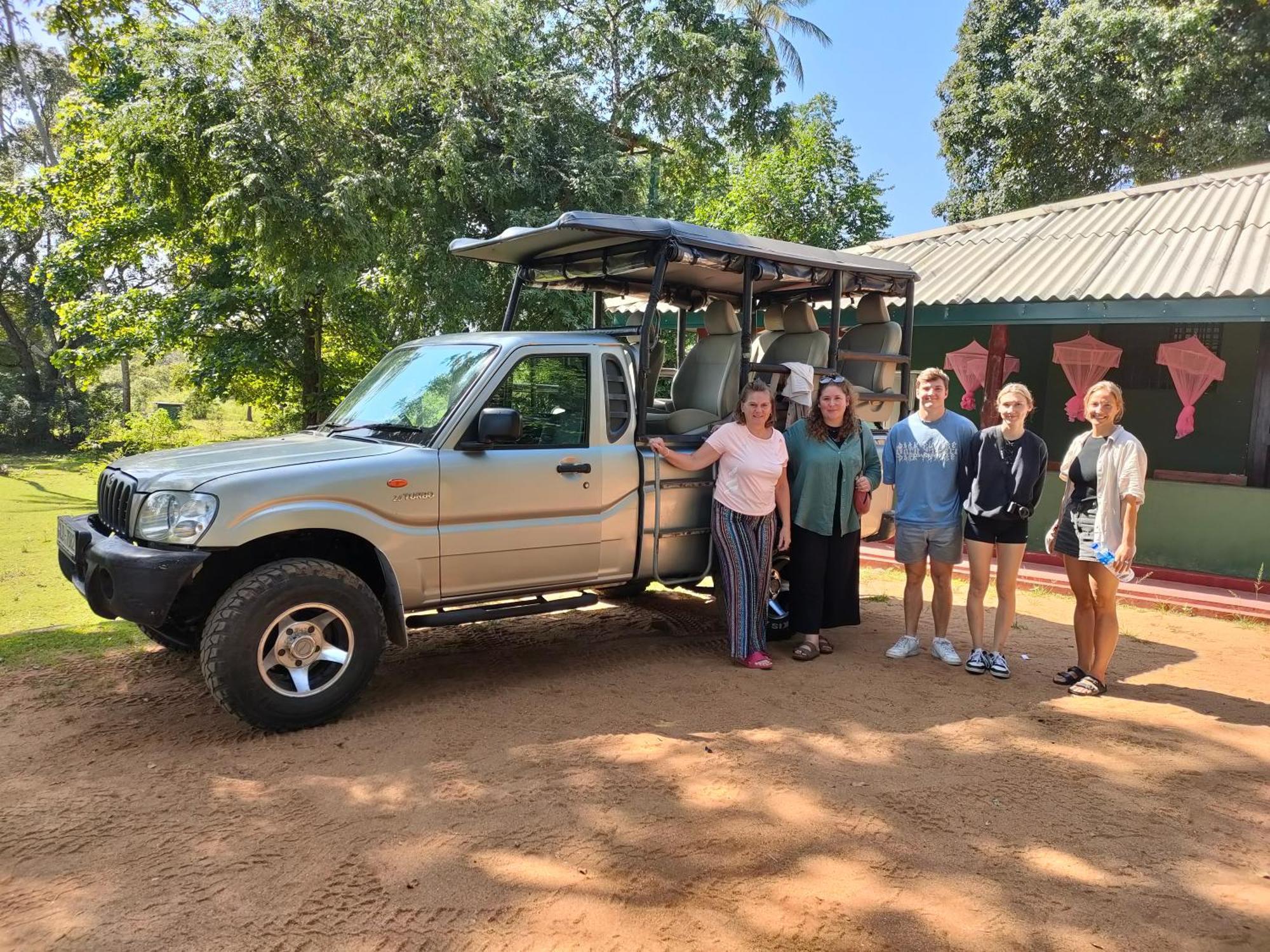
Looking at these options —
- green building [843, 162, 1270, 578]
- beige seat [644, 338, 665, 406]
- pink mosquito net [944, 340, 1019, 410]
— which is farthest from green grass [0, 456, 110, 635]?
pink mosquito net [944, 340, 1019, 410]

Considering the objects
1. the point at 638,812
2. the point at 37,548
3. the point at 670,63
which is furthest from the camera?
the point at 670,63

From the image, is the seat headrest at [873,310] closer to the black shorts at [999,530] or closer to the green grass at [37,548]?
the black shorts at [999,530]

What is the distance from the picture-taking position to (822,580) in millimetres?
5996

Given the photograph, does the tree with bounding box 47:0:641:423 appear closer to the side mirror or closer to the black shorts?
the side mirror

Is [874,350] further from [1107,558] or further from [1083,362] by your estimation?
[1083,362]

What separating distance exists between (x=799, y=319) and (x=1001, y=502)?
2.21 m

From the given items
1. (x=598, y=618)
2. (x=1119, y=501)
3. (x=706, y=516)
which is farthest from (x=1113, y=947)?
(x=598, y=618)

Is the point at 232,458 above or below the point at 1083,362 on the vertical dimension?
below

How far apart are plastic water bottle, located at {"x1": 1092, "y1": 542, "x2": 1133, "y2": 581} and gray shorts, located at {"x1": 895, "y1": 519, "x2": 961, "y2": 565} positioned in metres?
0.81

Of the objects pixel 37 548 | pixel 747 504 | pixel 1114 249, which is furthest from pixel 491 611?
pixel 1114 249

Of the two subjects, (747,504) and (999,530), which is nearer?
(999,530)

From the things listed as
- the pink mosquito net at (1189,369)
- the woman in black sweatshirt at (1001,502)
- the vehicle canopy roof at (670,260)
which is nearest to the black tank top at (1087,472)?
the woman in black sweatshirt at (1001,502)

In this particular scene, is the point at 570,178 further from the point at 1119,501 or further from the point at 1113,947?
the point at 1113,947

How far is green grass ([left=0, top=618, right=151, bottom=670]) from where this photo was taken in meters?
5.74
